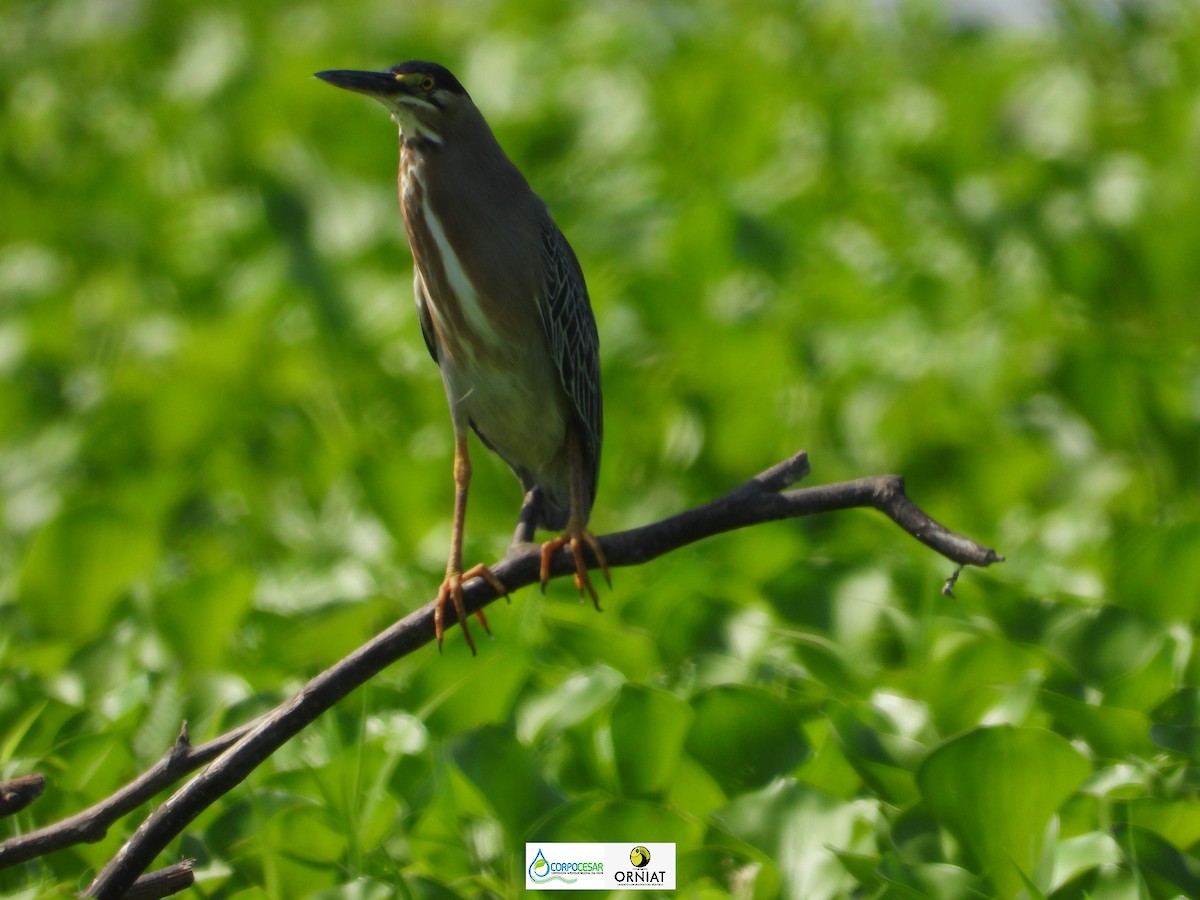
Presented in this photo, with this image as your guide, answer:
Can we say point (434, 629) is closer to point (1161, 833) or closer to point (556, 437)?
point (556, 437)

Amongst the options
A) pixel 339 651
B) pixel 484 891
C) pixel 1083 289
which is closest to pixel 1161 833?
pixel 484 891

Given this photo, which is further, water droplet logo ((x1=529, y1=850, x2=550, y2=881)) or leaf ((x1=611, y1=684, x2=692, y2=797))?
leaf ((x1=611, y1=684, x2=692, y2=797))

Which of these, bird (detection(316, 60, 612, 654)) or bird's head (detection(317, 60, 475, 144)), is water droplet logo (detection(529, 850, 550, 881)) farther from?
bird's head (detection(317, 60, 475, 144))

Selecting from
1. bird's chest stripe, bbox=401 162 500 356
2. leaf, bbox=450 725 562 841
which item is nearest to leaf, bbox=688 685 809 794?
leaf, bbox=450 725 562 841

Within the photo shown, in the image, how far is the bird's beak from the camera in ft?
6.12

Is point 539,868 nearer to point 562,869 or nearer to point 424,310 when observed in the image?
point 562,869

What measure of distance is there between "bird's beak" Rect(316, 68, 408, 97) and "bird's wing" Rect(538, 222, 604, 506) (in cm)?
34

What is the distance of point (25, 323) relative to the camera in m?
4.12

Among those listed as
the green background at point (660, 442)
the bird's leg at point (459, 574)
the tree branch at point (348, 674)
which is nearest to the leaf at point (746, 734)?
the green background at point (660, 442)

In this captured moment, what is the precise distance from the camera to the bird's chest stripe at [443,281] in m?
1.98

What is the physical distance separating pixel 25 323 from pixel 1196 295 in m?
3.24

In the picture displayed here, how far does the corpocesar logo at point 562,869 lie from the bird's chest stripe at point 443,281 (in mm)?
734

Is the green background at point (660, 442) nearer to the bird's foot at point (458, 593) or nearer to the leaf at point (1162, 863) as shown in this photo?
A: the leaf at point (1162, 863)

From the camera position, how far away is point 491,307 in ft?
6.90
